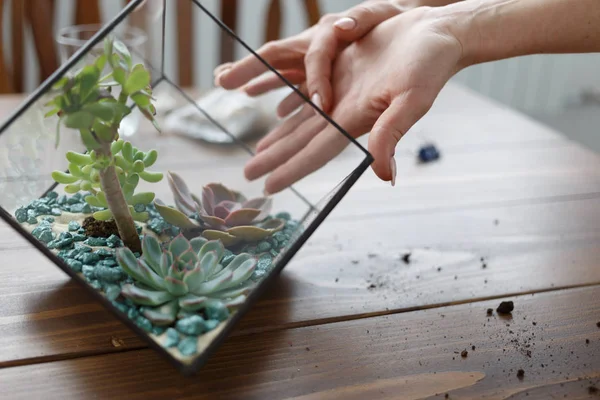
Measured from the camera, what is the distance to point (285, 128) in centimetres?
90

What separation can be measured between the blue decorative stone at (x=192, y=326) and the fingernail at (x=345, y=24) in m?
0.56

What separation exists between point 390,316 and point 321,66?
15.5 inches

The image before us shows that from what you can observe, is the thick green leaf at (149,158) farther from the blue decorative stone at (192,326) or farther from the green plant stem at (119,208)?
the blue decorative stone at (192,326)

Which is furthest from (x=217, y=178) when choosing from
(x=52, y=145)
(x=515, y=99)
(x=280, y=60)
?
(x=515, y=99)

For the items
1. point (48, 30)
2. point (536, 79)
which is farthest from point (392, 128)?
point (536, 79)

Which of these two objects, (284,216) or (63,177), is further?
(284,216)

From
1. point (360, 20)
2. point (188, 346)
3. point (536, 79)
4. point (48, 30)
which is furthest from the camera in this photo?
point (536, 79)

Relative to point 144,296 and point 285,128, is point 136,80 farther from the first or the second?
point 285,128

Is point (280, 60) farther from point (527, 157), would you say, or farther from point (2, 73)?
point (2, 73)

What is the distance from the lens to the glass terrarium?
574mm

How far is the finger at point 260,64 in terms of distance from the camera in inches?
34.1

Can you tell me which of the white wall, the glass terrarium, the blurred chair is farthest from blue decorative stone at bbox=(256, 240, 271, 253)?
the white wall

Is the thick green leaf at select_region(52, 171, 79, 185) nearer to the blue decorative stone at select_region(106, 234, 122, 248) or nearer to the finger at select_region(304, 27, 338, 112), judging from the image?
the blue decorative stone at select_region(106, 234, 122, 248)

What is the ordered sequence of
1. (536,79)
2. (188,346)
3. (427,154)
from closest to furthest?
(188,346) < (427,154) < (536,79)
